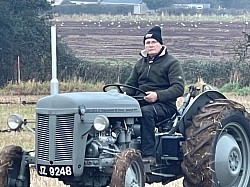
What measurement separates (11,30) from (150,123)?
22539mm

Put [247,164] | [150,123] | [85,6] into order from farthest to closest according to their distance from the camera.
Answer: [85,6] < [247,164] < [150,123]

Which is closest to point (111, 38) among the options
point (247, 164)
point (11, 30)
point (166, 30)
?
point (166, 30)

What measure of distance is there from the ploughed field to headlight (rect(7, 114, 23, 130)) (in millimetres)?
26889

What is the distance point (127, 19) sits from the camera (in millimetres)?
62906

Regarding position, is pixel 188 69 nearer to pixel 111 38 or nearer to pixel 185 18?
pixel 111 38

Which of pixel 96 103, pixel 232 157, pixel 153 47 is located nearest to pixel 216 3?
pixel 153 47

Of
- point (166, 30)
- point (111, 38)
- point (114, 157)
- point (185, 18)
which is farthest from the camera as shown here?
point (185, 18)

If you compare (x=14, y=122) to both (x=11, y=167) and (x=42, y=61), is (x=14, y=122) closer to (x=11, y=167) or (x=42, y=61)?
(x=11, y=167)

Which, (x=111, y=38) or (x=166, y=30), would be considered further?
(x=166, y=30)

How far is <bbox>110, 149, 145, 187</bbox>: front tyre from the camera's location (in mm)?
8414

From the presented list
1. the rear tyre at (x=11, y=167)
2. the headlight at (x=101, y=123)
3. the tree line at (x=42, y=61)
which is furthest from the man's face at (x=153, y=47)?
the tree line at (x=42, y=61)

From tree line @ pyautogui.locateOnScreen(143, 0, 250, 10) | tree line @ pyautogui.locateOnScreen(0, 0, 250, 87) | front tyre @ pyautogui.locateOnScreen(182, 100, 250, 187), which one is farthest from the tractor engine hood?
tree line @ pyautogui.locateOnScreen(143, 0, 250, 10)

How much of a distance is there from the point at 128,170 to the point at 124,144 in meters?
0.82

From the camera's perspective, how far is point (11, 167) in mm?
9219
